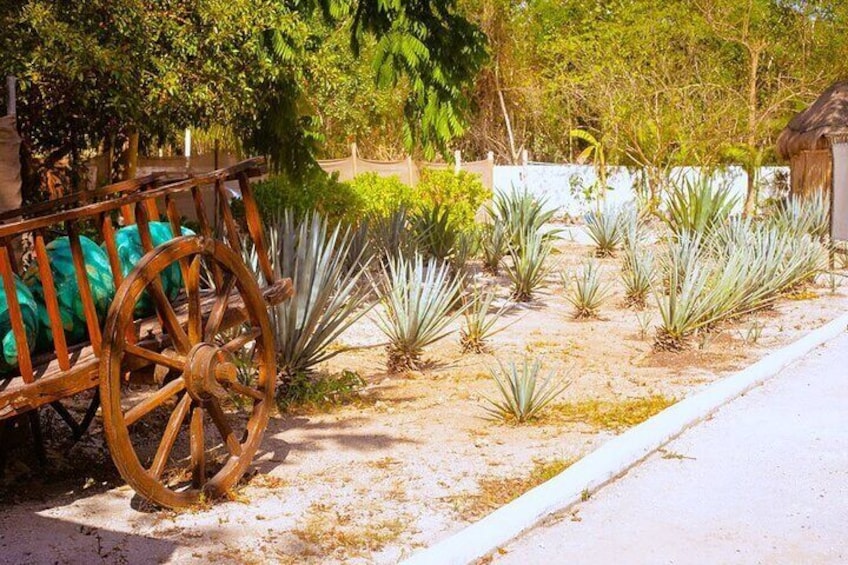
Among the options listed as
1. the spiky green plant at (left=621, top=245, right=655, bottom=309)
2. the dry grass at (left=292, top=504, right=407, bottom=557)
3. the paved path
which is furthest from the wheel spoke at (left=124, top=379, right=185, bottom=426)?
the spiky green plant at (left=621, top=245, right=655, bottom=309)

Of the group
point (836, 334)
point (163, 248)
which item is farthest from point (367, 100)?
point (163, 248)

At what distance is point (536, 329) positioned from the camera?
12.5 meters

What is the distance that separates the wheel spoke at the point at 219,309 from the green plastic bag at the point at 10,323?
85cm

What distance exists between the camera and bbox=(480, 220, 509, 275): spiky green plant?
16.9 m

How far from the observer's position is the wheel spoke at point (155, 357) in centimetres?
545

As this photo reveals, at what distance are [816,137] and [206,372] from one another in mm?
21947

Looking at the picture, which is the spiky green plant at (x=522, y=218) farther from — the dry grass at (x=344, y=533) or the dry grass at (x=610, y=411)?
the dry grass at (x=344, y=533)

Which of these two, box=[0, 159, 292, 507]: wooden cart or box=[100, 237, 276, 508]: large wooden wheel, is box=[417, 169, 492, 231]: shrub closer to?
box=[0, 159, 292, 507]: wooden cart

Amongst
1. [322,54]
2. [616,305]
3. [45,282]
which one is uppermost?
[322,54]

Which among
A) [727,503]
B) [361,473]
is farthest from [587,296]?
[727,503]

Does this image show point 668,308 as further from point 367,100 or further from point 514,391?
point 367,100

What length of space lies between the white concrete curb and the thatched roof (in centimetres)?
1706

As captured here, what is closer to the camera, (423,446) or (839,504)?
(839,504)

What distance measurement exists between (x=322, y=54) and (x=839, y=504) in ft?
27.9
